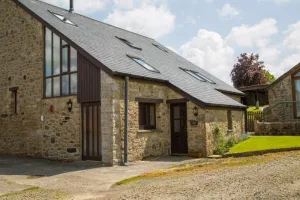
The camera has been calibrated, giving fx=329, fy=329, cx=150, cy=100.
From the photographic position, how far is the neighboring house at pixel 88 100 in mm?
12852

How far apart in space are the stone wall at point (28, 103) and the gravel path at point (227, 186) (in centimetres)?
639

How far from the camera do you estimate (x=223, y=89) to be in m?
20.0

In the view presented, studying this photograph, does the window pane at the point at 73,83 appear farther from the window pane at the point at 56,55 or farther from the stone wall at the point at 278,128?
the stone wall at the point at 278,128

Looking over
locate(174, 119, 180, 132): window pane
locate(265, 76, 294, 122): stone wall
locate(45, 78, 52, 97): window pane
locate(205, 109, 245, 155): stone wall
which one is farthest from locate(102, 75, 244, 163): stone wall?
locate(265, 76, 294, 122): stone wall

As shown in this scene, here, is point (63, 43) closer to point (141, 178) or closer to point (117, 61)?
point (117, 61)

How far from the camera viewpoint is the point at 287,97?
21.3 m

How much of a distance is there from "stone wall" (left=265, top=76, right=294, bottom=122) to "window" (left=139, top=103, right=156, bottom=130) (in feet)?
32.4

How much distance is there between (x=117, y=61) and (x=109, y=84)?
1.53 meters

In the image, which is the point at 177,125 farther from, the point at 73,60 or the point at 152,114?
the point at 73,60

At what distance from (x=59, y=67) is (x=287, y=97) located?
1462 cm

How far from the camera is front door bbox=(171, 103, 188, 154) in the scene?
48.2 feet

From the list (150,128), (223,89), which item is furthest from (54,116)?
(223,89)

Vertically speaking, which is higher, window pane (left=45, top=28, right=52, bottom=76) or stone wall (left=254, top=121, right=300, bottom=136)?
window pane (left=45, top=28, right=52, bottom=76)

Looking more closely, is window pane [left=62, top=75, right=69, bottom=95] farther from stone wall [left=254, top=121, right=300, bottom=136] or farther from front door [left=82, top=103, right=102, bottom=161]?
stone wall [left=254, top=121, right=300, bottom=136]
